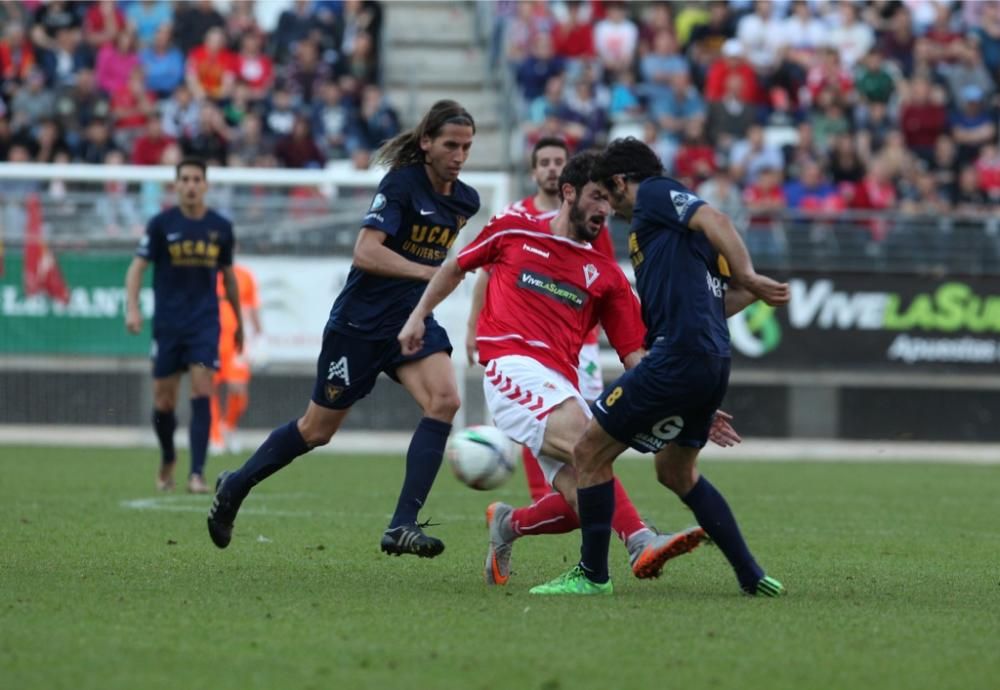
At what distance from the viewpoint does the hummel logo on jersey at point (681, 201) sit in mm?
7016

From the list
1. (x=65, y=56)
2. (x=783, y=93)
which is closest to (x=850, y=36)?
(x=783, y=93)

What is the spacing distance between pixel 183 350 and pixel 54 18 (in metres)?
12.6

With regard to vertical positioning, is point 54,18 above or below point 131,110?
above

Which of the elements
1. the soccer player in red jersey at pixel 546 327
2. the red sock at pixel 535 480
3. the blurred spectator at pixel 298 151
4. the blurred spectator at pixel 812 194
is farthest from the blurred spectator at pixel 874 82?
the soccer player in red jersey at pixel 546 327

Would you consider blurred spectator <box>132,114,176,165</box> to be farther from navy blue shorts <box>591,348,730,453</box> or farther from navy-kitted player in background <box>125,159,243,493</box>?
navy blue shorts <box>591,348,730,453</box>

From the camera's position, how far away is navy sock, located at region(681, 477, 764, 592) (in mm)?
7371

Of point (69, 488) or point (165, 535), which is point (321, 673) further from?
point (69, 488)

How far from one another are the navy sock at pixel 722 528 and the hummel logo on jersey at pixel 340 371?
1.92 meters

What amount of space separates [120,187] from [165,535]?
1112cm

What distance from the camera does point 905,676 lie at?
5.46 metres

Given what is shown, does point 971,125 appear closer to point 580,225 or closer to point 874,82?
point 874,82

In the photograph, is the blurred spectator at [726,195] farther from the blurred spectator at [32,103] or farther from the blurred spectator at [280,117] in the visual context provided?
the blurred spectator at [32,103]

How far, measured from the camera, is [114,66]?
23.9 metres

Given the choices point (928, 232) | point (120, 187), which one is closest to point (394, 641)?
point (120, 187)
